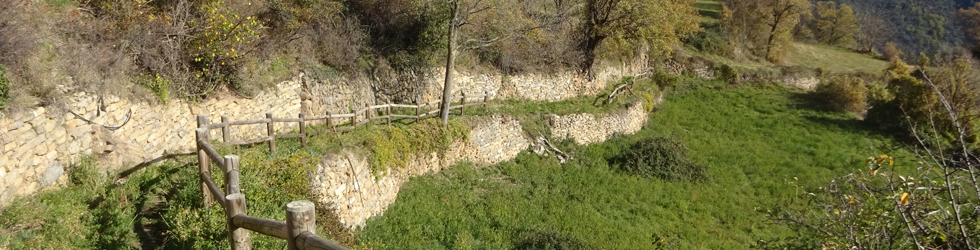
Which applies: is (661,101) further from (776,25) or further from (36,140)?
(36,140)

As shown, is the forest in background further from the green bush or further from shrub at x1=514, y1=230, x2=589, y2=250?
shrub at x1=514, y1=230, x2=589, y2=250

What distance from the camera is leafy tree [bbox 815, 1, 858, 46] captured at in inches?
1991

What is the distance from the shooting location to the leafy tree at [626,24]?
2095cm

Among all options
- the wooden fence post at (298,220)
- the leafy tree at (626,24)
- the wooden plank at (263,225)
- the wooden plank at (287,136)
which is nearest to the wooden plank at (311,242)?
the wooden fence post at (298,220)

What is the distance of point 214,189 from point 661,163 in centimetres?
1544

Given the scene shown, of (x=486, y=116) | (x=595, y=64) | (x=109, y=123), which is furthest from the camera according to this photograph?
(x=595, y=64)

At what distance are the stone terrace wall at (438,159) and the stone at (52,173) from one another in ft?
12.1

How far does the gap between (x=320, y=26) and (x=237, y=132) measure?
497 centimetres

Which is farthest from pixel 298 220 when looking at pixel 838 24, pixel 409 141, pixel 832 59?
pixel 838 24

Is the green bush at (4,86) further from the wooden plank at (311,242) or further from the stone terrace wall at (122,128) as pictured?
the wooden plank at (311,242)

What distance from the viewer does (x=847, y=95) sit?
88.7 feet

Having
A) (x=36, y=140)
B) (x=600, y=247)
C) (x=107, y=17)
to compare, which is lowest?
(x=600, y=247)

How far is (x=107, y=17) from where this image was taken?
964 centimetres

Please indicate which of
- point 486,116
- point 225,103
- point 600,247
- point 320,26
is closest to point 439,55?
point 486,116
